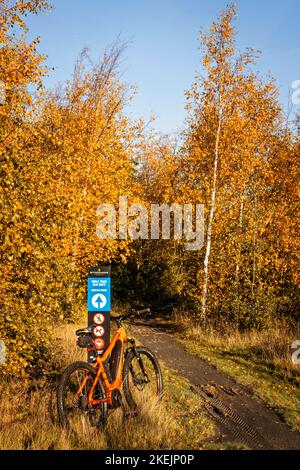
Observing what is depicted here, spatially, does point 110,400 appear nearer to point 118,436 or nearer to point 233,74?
point 118,436

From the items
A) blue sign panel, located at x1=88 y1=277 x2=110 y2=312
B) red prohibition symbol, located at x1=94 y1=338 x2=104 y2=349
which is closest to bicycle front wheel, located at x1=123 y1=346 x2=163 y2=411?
red prohibition symbol, located at x1=94 y1=338 x2=104 y2=349

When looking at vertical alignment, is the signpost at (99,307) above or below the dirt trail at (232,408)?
above

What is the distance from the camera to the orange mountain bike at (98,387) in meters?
5.52

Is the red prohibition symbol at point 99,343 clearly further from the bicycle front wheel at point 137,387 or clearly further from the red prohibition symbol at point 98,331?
the bicycle front wheel at point 137,387

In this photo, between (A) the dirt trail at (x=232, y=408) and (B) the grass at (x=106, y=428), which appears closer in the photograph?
(B) the grass at (x=106, y=428)

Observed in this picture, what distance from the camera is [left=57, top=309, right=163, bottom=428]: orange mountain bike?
5.52 m

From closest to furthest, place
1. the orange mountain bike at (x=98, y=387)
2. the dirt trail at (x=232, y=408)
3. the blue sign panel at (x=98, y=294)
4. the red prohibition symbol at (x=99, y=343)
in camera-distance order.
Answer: the orange mountain bike at (x=98, y=387)
the dirt trail at (x=232, y=408)
the red prohibition symbol at (x=99, y=343)
the blue sign panel at (x=98, y=294)

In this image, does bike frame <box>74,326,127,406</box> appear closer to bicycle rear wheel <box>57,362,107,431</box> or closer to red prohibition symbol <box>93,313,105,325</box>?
bicycle rear wheel <box>57,362,107,431</box>

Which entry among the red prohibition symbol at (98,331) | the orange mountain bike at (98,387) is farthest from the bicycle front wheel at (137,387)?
the red prohibition symbol at (98,331)

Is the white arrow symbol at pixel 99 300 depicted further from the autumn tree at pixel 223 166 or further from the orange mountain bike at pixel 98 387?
the autumn tree at pixel 223 166

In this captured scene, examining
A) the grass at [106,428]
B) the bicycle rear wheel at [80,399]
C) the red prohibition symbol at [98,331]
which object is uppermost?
the red prohibition symbol at [98,331]

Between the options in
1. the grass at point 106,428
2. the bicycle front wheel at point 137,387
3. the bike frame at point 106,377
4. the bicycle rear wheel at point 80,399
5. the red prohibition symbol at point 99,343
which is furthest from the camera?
the red prohibition symbol at point 99,343

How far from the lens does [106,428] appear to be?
18.6 feet

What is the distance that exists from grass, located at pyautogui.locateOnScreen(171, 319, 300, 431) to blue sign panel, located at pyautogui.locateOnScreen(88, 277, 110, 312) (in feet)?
12.9
